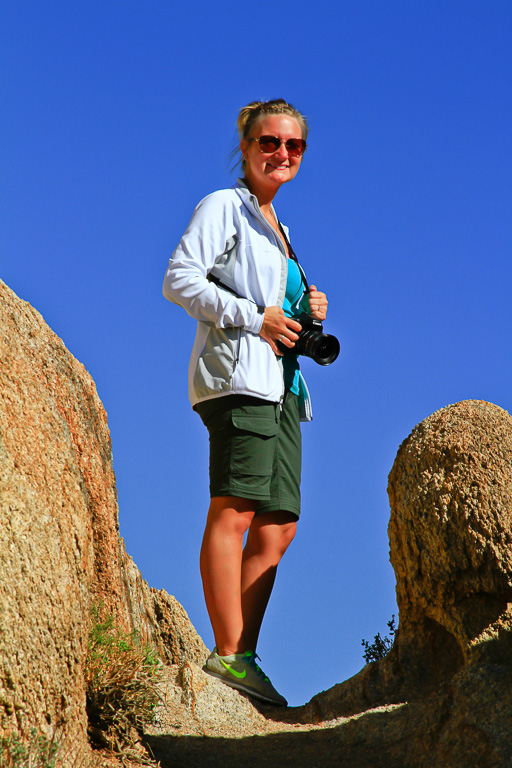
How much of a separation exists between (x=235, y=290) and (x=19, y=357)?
65.3 inches

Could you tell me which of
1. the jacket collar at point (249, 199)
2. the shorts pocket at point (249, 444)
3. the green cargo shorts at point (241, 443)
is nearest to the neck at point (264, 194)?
the jacket collar at point (249, 199)

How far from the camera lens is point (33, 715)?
10.5ft

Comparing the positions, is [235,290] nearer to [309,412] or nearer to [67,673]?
[309,412]

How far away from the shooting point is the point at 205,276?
16.2ft

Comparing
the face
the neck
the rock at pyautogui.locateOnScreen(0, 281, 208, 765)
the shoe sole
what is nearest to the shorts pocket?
the rock at pyautogui.locateOnScreen(0, 281, 208, 765)

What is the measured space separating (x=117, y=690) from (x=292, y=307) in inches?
109

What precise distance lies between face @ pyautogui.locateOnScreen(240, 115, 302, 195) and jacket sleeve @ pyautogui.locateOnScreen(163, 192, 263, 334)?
46cm

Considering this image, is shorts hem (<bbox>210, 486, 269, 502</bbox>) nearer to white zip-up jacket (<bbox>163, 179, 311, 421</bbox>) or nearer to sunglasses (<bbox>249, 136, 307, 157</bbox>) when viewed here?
white zip-up jacket (<bbox>163, 179, 311, 421</bbox>)

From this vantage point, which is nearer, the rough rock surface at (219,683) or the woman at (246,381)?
the rough rock surface at (219,683)

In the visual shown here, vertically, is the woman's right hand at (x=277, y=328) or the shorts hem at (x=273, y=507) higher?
the woman's right hand at (x=277, y=328)

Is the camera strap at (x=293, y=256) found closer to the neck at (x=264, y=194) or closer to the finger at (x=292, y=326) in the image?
the neck at (x=264, y=194)

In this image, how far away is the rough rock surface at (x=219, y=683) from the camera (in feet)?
10.9

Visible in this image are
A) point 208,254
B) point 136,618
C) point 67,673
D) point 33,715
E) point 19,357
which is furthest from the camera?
point 136,618

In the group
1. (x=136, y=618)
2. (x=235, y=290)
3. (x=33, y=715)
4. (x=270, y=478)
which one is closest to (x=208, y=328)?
(x=235, y=290)
